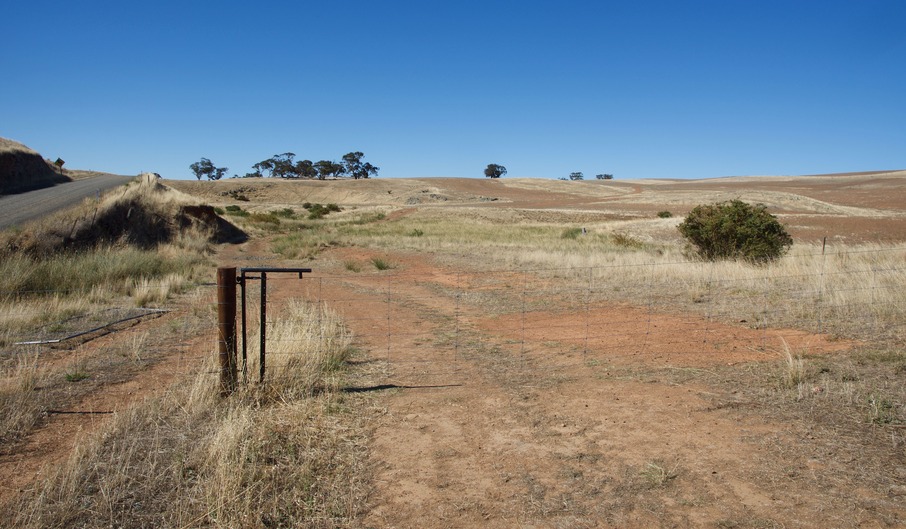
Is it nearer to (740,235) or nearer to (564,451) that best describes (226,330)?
(564,451)

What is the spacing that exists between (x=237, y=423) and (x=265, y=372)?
1.70 metres

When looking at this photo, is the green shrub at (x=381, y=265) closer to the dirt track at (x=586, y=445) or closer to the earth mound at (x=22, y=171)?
the dirt track at (x=586, y=445)

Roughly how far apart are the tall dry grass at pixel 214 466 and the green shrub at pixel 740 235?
15.8 m

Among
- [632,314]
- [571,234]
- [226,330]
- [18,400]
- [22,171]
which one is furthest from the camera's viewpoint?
[22,171]

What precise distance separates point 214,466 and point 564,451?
9.91ft

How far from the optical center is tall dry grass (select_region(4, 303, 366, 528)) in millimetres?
4270

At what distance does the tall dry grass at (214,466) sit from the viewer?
14.0ft

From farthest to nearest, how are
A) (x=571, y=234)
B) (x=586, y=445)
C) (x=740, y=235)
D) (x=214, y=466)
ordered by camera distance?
(x=571, y=234) → (x=740, y=235) → (x=586, y=445) → (x=214, y=466)

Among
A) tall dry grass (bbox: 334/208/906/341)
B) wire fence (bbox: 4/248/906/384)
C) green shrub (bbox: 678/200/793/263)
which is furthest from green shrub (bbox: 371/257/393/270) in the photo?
green shrub (bbox: 678/200/793/263)

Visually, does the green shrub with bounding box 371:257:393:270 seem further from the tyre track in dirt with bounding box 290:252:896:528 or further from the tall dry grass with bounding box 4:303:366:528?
the tall dry grass with bounding box 4:303:366:528

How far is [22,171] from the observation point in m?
36.5

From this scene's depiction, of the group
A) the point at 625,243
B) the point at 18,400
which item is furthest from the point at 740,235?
the point at 18,400

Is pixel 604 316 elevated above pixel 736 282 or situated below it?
below

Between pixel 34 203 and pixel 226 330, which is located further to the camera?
pixel 34 203
